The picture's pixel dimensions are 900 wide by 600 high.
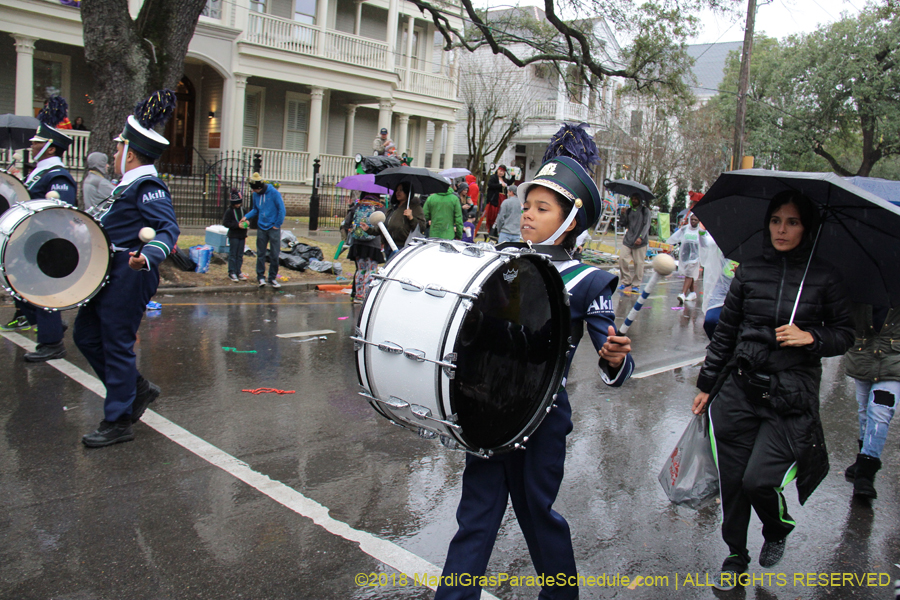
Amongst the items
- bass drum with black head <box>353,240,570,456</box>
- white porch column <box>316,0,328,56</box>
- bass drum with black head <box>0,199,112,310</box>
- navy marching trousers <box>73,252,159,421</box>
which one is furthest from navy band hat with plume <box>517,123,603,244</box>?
white porch column <box>316,0,328,56</box>

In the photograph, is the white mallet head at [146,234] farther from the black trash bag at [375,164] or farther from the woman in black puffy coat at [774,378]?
the black trash bag at [375,164]

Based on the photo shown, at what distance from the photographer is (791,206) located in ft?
11.1

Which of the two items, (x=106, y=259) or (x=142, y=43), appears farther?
(x=142, y=43)

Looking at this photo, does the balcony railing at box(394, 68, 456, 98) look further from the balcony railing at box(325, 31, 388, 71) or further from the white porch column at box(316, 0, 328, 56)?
the white porch column at box(316, 0, 328, 56)

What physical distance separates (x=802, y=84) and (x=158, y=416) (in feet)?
120

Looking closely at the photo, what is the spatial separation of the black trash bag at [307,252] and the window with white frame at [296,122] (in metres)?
12.4

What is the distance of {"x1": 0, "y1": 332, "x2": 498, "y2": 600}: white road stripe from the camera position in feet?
11.2

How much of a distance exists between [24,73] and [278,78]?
717cm

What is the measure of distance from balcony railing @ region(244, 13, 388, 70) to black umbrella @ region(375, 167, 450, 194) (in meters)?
14.0

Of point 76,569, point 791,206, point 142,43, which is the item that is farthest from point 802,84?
point 76,569

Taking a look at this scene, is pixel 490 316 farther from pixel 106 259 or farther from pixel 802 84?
pixel 802 84

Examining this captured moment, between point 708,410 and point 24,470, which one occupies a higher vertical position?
point 708,410

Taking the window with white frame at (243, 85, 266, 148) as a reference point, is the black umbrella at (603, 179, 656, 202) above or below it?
below

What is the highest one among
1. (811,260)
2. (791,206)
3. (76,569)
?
(791,206)
